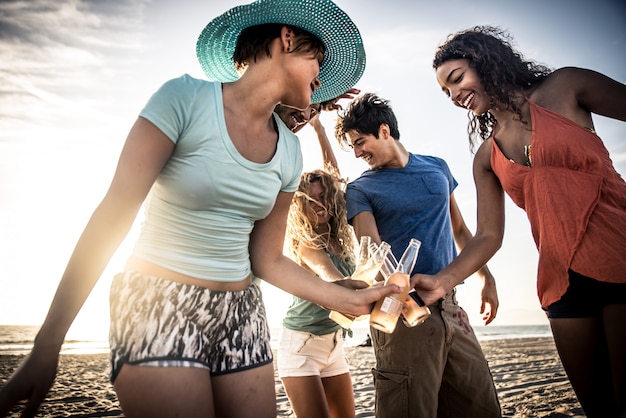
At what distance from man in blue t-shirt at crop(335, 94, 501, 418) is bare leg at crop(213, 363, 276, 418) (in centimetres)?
133

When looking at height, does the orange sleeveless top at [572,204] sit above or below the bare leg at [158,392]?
above

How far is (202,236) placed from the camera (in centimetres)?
182

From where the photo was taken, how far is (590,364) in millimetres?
2158

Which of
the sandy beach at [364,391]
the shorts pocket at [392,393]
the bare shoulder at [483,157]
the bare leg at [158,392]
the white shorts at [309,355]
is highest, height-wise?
the bare shoulder at [483,157]

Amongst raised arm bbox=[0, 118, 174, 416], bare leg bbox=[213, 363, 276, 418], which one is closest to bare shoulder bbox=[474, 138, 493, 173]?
bare leg bbox=[213, 363, 276, 418]

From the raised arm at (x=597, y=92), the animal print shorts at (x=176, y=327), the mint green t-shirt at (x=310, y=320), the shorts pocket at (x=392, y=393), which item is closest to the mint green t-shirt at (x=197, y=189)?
the animal print shorts at (x=176, y=327)

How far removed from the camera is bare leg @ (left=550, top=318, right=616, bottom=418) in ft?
7.01

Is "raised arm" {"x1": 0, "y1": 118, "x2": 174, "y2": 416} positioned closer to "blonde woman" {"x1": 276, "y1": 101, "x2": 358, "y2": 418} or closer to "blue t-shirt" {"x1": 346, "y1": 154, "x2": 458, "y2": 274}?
"blonde woman" {"x1": 276, "y1": 101, "x2": 358, "y2": 418}

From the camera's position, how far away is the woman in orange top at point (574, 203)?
210cm

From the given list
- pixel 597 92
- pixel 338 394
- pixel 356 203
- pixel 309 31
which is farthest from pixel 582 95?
pixel 338 394

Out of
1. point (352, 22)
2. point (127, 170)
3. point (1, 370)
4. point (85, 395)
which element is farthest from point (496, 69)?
point (1, 370)

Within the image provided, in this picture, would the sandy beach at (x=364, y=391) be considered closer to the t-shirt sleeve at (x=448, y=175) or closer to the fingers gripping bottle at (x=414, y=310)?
the t-shirt sleeve at (x=448, y=175)

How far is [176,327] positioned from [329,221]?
2908 millimetres

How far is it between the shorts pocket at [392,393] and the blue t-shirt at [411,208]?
2.58 feet
